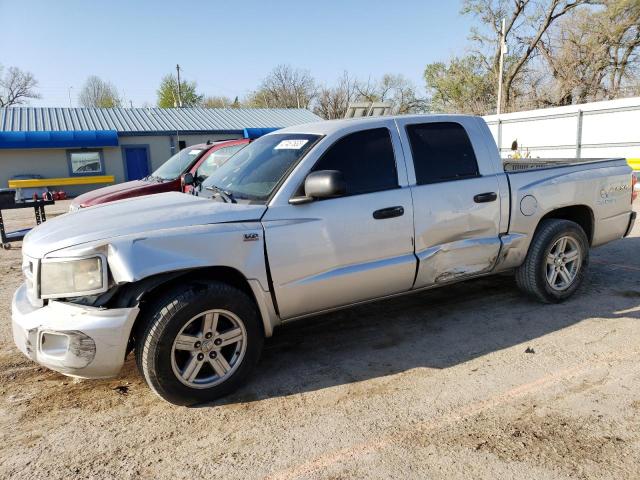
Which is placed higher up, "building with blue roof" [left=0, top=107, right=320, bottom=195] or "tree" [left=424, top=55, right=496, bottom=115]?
"tree" [left=424, top=55, right=496, bottom=115]

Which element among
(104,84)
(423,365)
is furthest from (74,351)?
(104,84)

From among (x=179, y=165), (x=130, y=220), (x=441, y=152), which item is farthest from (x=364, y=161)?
(x=179, y=165)

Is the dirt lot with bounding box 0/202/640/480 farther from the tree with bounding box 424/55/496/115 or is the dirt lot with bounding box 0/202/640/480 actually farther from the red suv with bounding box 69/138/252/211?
the tree with bounding box 424/55/496/115

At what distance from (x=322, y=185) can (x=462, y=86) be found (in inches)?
1523

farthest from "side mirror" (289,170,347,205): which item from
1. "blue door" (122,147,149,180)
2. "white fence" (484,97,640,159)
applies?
"blue door" (122,147,149,180)

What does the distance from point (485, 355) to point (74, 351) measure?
298cm

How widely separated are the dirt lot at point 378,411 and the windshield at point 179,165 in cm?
427

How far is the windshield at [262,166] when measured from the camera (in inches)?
145

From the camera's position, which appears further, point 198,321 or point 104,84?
point 104,84

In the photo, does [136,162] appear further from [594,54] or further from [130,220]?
[594,54]

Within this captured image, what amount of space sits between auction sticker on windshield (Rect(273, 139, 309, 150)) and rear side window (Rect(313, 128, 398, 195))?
266 millimetres

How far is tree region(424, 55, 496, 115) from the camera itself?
3744 cm

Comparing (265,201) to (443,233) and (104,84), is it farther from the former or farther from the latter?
(104,84)

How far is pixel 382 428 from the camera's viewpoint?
289 centimetres
